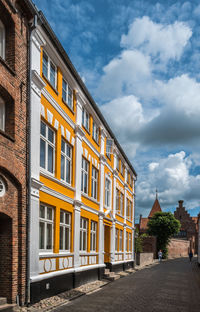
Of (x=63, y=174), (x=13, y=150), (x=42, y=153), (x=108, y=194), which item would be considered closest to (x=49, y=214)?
(x=63, y=174)

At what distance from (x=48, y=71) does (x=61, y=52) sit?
4.00 ft

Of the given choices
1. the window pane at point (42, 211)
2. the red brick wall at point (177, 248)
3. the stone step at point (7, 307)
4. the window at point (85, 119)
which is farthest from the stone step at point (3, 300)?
the red brick wall at point (177, 248)

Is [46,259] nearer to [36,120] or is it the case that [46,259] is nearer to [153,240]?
[36,120]

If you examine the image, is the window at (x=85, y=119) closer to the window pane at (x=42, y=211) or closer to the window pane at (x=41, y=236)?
the window pane at (x=42, y=211)

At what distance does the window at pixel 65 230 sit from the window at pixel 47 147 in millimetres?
2325

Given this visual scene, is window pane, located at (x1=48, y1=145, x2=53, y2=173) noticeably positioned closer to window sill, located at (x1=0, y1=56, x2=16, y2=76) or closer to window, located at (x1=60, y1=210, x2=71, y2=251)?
window, located at (x1=60, y1=210, x2=71, y2=251)

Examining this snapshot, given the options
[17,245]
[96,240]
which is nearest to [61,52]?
[17,245]

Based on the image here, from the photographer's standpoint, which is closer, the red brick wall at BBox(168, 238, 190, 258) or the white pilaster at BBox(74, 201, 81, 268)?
the white pilaster at BBox(74, 201, 81, 268)

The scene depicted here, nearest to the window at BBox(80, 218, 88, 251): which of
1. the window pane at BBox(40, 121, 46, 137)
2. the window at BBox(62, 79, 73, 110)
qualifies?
the window at BBox(62, 79, 73, 110)

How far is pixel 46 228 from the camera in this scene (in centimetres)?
1452

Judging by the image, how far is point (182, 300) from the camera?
50.1ft

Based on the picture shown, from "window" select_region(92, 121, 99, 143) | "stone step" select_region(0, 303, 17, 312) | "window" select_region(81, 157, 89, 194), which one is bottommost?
"stone step" select_region(0, 303, 17, 312)

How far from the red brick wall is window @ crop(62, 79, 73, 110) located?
5518cm

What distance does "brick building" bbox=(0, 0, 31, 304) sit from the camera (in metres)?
11.4
